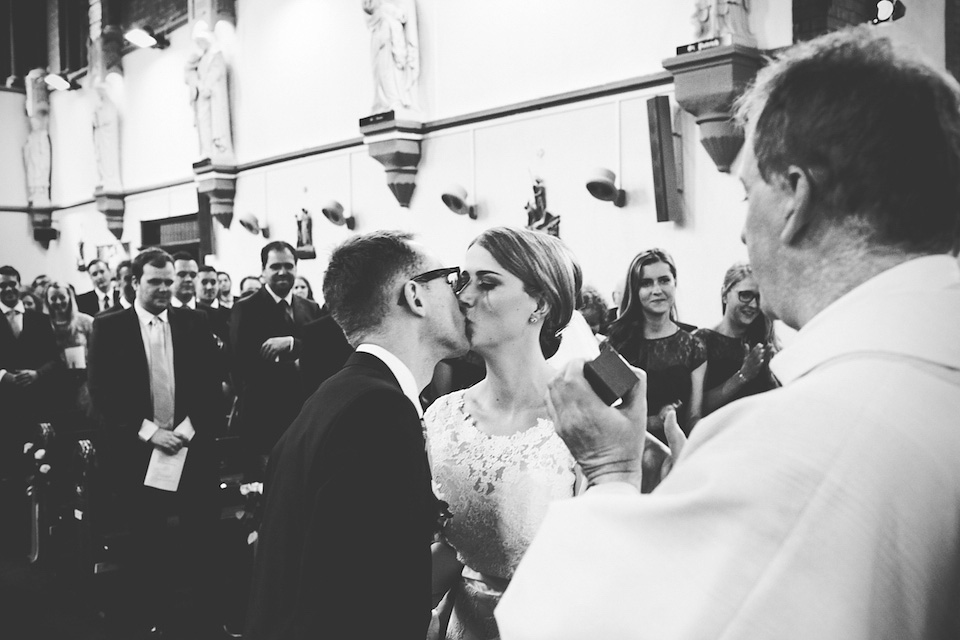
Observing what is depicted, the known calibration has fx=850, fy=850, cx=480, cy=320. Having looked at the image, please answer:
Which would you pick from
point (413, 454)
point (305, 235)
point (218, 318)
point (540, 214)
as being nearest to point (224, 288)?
point (305, 235)

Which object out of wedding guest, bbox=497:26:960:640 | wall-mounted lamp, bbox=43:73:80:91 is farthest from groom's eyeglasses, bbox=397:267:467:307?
wall-mounted lamp, bbox=43:73:80:91

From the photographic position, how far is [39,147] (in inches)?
685

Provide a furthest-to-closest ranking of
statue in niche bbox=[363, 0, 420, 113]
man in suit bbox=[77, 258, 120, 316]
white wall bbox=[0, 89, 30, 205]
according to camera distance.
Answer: white wall bbox=[0, 89, 30, 205]
man in suit bbox=[77, 258, 120, 316]
statue in niche bbox=[363, 0, 420, 113]

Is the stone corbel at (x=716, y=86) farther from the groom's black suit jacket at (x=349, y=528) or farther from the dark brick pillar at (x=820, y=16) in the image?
the groom's black suit jacket at (x=349, y=528)

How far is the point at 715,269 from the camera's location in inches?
249

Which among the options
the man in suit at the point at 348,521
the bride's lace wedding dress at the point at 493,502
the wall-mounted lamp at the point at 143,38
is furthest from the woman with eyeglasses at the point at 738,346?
the wall-mounted lamp at the point at 143,38

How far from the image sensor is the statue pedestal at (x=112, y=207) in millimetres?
14930

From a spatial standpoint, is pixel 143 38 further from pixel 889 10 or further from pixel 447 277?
pixel 447 277

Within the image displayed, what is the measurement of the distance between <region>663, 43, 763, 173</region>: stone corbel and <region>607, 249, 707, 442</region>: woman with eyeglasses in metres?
2.33

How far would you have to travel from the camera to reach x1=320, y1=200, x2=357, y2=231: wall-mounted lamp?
9.75 meters

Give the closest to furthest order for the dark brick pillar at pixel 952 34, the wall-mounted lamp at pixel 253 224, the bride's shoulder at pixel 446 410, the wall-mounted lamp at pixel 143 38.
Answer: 1. the bride's shoulder at pixel 446 410
2. the dark brick pillar at pixel 952 34
3. the wall-mounted lamp at pixel 253 224
4. the wall-mounted lamp at pixel 143 38

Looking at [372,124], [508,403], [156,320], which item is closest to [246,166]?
[372,124]

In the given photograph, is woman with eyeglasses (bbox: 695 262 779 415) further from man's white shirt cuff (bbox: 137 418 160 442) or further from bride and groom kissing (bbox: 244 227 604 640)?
man's white shirt cuff (bbox: 137 418 160 442)

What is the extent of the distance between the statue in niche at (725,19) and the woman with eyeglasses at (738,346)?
2.61 metres
